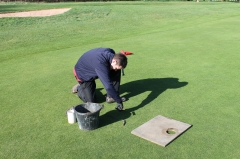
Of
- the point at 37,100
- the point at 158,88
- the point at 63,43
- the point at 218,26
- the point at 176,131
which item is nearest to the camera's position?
the point at 176,131

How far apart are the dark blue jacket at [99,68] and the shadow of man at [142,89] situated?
1.02 ft

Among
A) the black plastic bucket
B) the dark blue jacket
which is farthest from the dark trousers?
the black plastic bucket

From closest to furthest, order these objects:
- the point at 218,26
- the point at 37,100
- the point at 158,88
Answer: the point at 37,100, the point at 158,88, the point at 218,26

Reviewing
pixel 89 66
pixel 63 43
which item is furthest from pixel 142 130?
pixel 63 43

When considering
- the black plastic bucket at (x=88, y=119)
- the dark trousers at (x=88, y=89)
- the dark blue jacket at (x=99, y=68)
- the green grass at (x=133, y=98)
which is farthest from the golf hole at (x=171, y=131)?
the dark trousers at (x=88, y=89)

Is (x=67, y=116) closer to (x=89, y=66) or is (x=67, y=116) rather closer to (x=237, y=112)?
(x=89, y=66)

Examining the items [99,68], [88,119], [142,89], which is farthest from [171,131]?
[142,89]

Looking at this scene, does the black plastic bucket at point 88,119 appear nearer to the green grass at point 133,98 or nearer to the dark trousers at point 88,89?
the green grass at point 133,98

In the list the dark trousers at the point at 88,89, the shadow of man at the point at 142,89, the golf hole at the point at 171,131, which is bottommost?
the golf hole at the point at 171,131

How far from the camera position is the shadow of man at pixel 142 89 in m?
4.06

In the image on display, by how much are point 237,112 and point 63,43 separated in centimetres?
644

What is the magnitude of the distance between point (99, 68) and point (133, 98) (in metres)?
0.98

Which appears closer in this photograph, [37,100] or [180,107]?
[180,107]

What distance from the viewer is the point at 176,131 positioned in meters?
3.55
